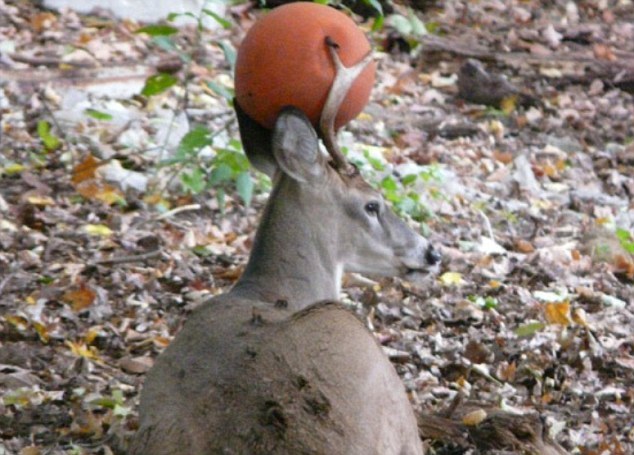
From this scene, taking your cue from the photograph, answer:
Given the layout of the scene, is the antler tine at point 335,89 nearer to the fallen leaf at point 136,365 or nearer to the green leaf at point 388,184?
the fallen leaf at point 136,365

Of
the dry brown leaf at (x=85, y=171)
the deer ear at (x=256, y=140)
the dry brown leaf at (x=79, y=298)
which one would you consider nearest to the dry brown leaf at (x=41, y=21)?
the dry brown leaf at (x=85, y=171)

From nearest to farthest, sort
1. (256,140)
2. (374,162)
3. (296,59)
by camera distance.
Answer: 1. (296,59)
2. (256,140)
3. (374,162)

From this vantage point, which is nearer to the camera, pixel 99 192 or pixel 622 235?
pixel 99 192

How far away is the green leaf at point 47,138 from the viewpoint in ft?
28.1

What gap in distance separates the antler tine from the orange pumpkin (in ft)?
0.07

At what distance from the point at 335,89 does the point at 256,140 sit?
22.5 inches

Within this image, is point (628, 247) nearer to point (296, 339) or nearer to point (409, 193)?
point (409, 193)

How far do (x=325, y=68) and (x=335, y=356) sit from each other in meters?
1.48

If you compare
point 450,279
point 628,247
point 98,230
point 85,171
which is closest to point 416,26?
point 628,247

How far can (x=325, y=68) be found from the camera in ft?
17.6

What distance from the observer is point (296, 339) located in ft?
13.9

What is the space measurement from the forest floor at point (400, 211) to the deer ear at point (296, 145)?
3.67 ft

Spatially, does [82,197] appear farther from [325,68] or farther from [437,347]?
[325,68]

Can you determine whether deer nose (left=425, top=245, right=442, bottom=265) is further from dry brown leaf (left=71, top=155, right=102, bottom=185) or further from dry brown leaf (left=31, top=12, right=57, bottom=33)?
dry brown leaf (left=31, top=12, right=57, bottom=33)
